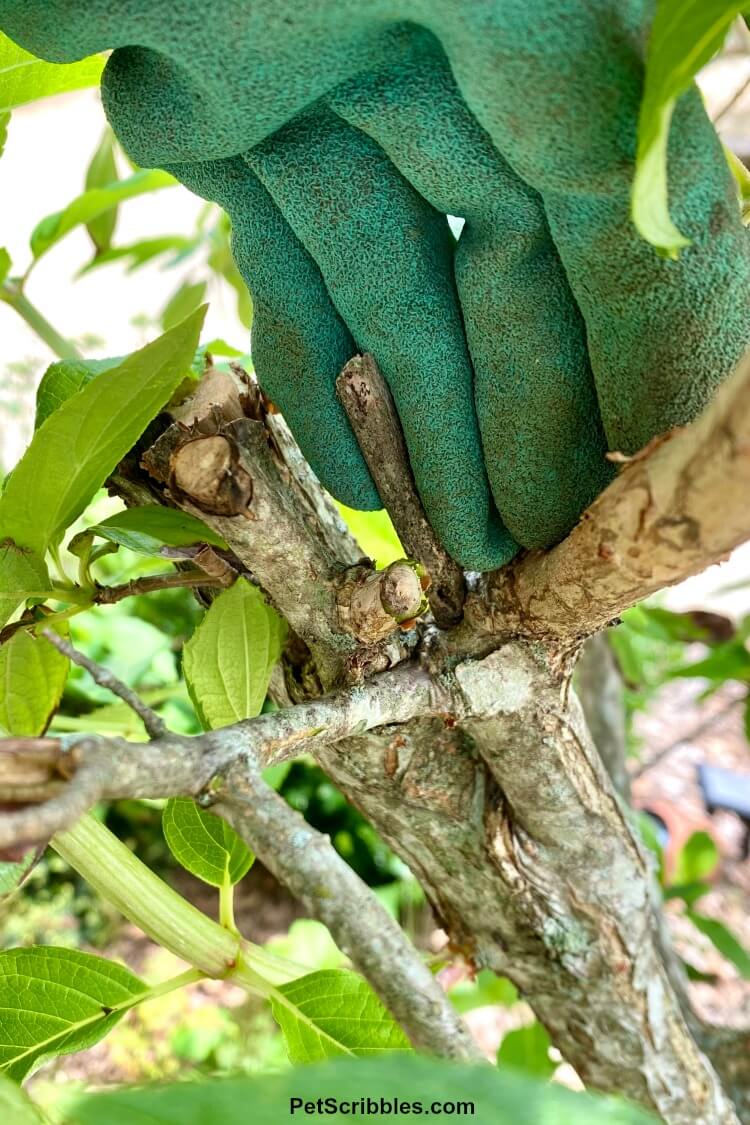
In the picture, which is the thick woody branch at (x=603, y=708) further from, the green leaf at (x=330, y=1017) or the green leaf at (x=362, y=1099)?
Answer: the green leaf at (x=362, y=1099)

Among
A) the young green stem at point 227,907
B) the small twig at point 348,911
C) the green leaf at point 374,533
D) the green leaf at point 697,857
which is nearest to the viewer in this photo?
the small twig at point 348,911

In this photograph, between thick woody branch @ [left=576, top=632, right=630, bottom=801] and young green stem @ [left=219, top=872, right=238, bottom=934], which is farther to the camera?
thick woody branch @ [left=576, top=632, right=630, bottom=801]

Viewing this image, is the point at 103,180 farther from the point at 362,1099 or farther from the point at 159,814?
the point at 159,814

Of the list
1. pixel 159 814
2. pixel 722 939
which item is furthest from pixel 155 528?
pixel 159 814

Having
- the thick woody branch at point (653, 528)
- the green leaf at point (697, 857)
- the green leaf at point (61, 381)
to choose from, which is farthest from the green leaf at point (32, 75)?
the green leaf at point (697, 857)

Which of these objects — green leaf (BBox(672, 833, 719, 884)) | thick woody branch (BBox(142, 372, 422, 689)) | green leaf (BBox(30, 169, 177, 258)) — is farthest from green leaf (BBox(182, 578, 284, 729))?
green leaf (BBox(672, 833, 719, 884))

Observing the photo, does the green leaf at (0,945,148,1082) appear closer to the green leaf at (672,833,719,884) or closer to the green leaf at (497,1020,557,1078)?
the green leaf at (497,1020,557,1078)

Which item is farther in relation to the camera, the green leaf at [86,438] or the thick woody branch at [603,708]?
the thick woody branch at [603,708]
